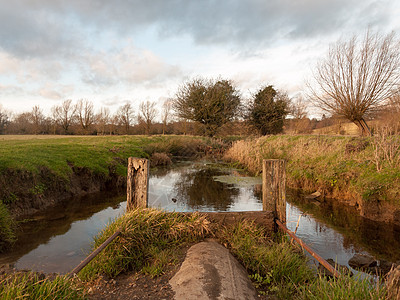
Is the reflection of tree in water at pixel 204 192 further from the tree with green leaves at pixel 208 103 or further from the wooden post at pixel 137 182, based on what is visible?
the tree with green leaves at pixel 208 103

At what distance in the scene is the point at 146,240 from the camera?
12.0 ft

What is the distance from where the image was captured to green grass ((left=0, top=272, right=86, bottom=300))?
1836mm

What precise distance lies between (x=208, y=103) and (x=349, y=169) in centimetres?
1866

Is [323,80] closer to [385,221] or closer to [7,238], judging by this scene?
[385,221]

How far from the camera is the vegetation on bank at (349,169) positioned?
6566 mm

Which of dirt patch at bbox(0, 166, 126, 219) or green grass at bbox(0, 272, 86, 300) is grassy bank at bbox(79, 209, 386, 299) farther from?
dirt patch at bbox(0, 166, 126, 219)

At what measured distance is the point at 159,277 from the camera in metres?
3.00

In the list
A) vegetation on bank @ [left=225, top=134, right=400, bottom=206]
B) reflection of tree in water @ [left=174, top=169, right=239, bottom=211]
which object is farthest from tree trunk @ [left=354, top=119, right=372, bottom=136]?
reflection of tree in water @ [left=174, top=169, right=239, bottom=211]

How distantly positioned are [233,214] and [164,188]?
6250 mm

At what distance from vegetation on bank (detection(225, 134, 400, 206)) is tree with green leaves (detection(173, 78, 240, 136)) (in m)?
14.0

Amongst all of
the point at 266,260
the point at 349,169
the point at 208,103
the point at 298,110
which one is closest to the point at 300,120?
the point at 298,110

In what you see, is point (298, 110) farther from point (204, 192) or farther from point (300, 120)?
point (204, 192)

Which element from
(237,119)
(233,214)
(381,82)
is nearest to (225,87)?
(237,119)

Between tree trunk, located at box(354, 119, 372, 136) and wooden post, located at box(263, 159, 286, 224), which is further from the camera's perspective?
Result: tree trunk, located at box(354, 119, 372, 136)
